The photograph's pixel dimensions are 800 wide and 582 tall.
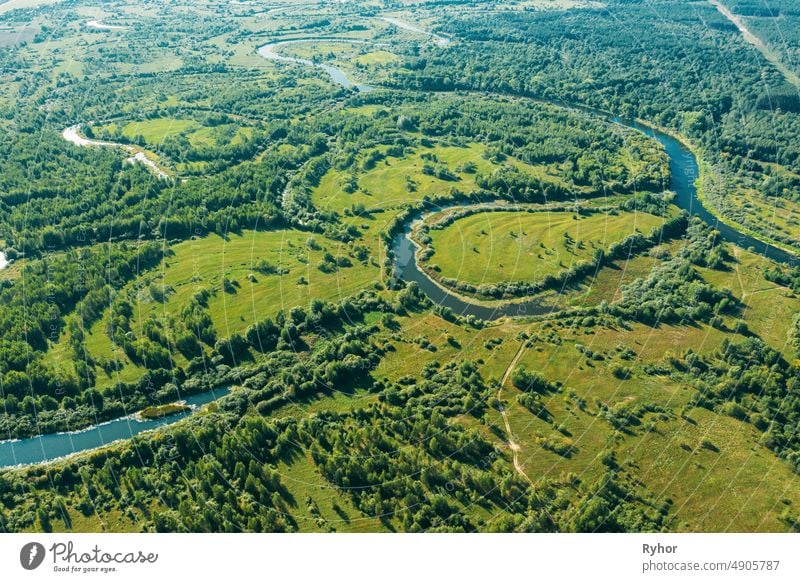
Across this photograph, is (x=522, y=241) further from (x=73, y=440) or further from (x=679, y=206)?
(x=73, y=440)

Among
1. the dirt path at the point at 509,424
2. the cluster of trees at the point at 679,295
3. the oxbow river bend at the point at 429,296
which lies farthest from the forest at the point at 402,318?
the oxbow river bend at the point at 429,296

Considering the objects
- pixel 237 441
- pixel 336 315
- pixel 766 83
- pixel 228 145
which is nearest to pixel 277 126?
pixel 228 145

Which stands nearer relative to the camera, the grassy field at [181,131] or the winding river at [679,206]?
the winding river at [679,206]

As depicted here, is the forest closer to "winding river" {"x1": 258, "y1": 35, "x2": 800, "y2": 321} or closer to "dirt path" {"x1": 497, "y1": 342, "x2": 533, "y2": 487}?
"dirt path" {"x1": 497, "y1": 342, "x2": 533, "y2": 487}

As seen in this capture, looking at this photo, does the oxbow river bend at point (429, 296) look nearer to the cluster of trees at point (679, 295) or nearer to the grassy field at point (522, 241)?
the grassy field at point (522, 241)
